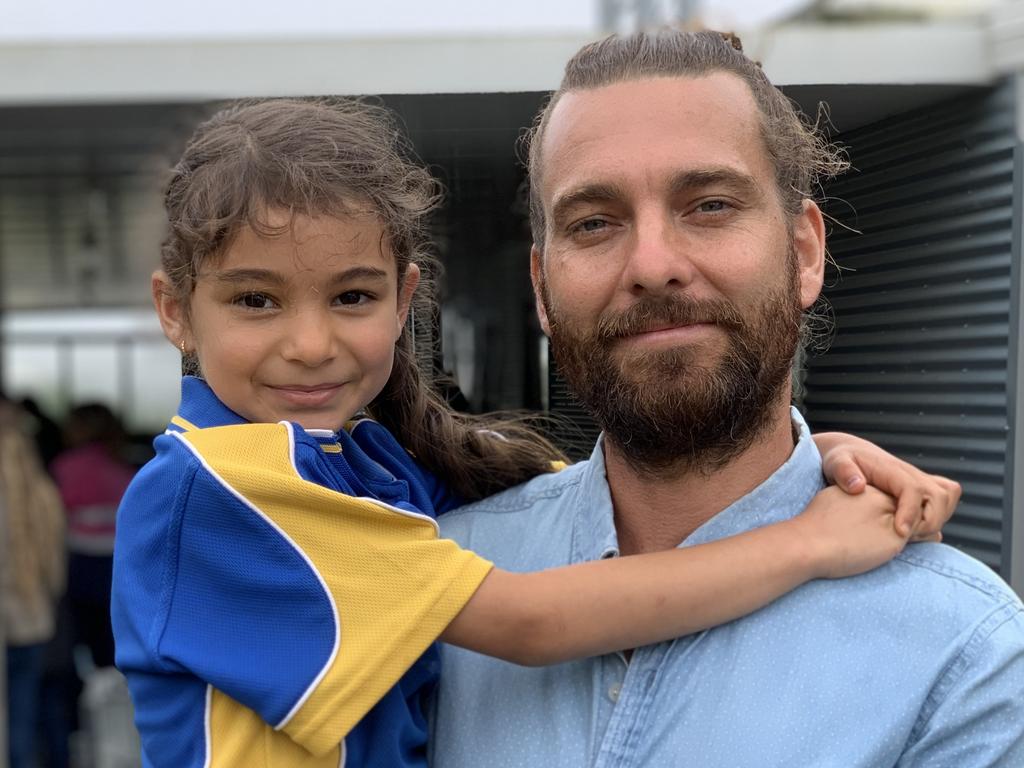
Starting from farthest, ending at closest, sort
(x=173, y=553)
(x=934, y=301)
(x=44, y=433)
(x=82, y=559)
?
(x=44, y=433) < (x=82, y=559) < (x=934, y=301) < (x=173, y=553)

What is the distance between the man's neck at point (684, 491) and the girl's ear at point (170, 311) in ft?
1.95

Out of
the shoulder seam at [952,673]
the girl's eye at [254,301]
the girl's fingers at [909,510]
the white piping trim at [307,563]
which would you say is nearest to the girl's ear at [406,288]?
the girl's eye at [254,301]

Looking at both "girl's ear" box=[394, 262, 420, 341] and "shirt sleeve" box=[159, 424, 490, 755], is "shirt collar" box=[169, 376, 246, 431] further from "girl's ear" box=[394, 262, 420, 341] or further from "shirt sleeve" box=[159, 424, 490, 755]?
"girl's ear" box=[394, 262, 420, 341]

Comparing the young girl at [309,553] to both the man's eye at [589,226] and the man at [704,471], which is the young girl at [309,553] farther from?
the man's eye at [589,226]

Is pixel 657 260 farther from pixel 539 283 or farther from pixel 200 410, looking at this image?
pixel 200 410

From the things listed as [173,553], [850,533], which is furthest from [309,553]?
[850,533]

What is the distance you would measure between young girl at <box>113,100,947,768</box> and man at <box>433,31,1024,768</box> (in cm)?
6

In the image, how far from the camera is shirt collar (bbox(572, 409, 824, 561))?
1336mm

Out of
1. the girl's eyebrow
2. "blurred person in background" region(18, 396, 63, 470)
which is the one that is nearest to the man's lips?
the girl's eyebrow

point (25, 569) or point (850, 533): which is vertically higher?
point (850, 533)

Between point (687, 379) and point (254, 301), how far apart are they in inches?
21.6

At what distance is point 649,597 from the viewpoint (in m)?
1.21

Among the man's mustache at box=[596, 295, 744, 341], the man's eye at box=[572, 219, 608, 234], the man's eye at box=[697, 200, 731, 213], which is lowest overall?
the man's mustache at box=[596, 295, 744, 341]

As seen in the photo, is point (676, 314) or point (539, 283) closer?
point (676, 314)
